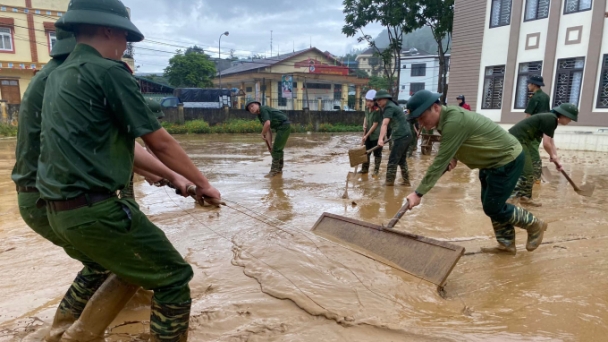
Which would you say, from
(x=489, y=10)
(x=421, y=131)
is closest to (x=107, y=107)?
(x=421, y=131)

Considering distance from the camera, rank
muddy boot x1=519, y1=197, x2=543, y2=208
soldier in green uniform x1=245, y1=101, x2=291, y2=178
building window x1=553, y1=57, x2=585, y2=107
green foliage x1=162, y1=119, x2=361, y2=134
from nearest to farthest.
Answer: muddy boot x1=519, y1=197, x2=543, y2=208 < soldier in green uniform x1=245, y1=101, x2=291, y2=178 < building window x1=553, y1=57, x2=585, y2=107 < green foliage x1=162, y1=119, x2=361, y2=134

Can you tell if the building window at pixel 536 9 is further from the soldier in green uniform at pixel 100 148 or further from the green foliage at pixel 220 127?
the soldier in green uniform at pixel 100 148

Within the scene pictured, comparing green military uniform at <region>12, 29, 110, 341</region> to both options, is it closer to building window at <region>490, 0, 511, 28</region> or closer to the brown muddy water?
the brown muddy water

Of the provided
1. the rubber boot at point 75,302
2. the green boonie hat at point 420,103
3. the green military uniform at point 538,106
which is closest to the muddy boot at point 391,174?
the green military uniform at point 538,106

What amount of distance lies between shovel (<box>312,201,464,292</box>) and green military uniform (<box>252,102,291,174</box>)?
12.3 feet

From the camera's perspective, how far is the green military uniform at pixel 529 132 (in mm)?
4680

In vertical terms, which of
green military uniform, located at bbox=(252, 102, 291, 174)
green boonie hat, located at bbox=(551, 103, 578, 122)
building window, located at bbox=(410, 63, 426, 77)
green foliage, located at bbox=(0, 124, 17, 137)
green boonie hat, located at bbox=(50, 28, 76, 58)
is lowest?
green foliage, located at bbox=(0, 124, 17, 137)

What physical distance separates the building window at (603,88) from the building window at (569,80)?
512 millimetres

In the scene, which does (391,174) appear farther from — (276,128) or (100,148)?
(100,148)

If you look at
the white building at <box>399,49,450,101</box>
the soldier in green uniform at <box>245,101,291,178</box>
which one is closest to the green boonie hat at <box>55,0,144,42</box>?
the soldier in green uniform at <box>245,101,291,178</box>

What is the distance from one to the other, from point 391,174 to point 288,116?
51.5 ft

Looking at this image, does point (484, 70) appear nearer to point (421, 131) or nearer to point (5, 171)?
point (421, 131)

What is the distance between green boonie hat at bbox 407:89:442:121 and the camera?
3.02 metres

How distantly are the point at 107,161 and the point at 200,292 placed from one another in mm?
1471
